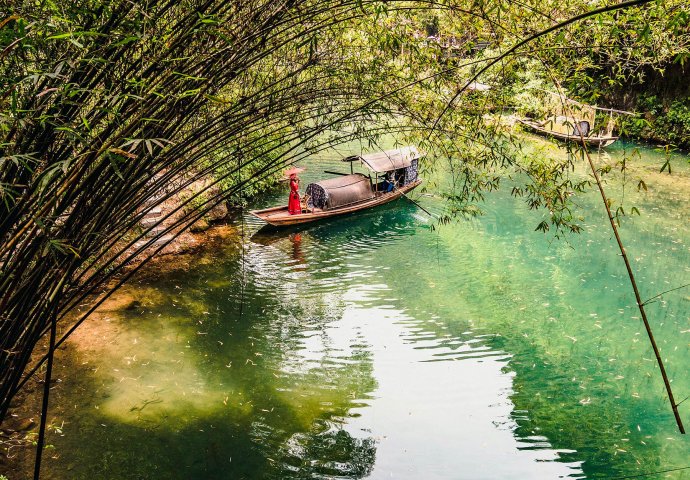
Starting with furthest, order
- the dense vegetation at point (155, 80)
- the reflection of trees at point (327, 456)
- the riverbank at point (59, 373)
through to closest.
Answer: the reflection of trees at point (327, 456)
the riverbank at point (59, 373)
the dense vegetation at point (155, 80)

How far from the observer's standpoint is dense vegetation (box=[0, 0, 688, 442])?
2039 mm

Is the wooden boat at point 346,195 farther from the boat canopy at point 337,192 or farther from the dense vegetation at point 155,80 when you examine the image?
the dense vegetation at point 155,80

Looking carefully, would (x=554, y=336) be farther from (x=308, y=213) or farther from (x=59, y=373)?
(x=59, y=373)

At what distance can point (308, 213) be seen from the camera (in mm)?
10023

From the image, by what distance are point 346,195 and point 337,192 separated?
22 cm

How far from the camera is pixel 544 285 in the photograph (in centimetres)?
789

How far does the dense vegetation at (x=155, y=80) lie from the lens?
2.04 meters

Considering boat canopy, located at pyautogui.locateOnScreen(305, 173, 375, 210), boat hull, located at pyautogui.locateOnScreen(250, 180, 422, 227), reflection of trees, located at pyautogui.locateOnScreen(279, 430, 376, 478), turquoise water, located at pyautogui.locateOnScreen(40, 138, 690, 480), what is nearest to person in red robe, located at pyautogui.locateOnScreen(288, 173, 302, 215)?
boat hull, located at pyautogui.locateOnScreen(250, 180, 422, 227)

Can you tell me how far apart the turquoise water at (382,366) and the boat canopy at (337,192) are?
1422mm

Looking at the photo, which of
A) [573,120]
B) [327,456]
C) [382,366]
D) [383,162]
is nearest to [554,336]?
[382,366]

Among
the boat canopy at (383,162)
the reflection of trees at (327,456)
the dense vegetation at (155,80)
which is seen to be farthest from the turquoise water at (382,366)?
the boat canopy at (383,162)

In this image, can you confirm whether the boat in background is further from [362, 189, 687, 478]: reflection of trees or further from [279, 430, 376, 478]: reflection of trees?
[279, 430, 376, 478]: reflection of trees

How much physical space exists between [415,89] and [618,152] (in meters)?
13.6

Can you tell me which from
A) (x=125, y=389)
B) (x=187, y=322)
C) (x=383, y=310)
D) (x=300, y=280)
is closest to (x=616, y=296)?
(x=383, y=310)
